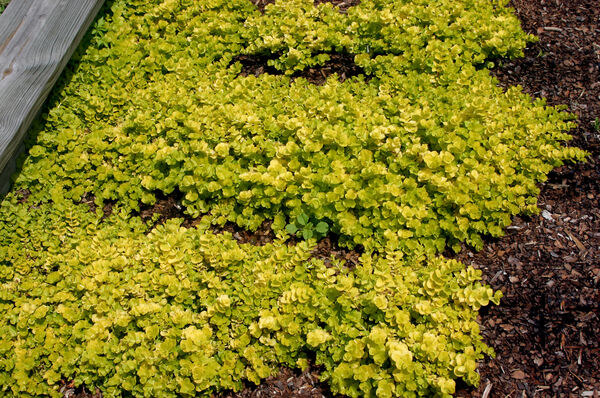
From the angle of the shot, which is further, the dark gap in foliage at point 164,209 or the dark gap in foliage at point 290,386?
the dark gap in foliage at point 164,209

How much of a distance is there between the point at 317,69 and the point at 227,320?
2.76 m

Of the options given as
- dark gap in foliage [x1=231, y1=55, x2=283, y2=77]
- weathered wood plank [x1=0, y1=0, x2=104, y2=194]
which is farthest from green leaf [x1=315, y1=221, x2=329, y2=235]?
weathered wood plank [x1=0, y1=0, x2=104, y2=194]

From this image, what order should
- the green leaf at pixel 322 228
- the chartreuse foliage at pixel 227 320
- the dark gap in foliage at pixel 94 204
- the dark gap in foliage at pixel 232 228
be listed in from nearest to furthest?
the chartreuse foliage at pixel 227 320 < the green leaf at pixel 322 228 < the dark gap in foliage at pixel 232 228 < the dark gap in foliage at pixel 94 204

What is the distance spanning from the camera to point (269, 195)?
3732 mm

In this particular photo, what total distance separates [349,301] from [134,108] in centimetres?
272

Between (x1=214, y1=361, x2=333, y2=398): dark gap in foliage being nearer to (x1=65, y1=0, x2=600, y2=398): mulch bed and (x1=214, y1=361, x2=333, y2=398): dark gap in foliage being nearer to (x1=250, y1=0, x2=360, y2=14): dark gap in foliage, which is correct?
(x1=65, y1=0, x2=600, y2=398): mulch bed

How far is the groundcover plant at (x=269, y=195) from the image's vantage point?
3.09 m

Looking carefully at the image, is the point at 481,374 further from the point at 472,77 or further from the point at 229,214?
the point at 472,77

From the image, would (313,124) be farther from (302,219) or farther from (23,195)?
(23,195)

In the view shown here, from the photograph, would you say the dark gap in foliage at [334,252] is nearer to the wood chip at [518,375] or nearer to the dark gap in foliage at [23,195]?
the wood chip at [518,375]

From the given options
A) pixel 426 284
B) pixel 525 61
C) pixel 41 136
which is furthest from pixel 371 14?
pixel 41 136

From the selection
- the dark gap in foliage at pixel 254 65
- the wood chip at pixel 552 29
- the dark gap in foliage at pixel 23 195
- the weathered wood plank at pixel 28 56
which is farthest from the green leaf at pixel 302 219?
the wood chip at pixel 552 29

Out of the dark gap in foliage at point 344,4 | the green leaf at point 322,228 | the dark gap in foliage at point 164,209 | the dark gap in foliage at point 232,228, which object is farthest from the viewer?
the dark gap in foliage at point 344,4

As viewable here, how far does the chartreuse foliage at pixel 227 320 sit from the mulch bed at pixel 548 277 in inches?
7.8
